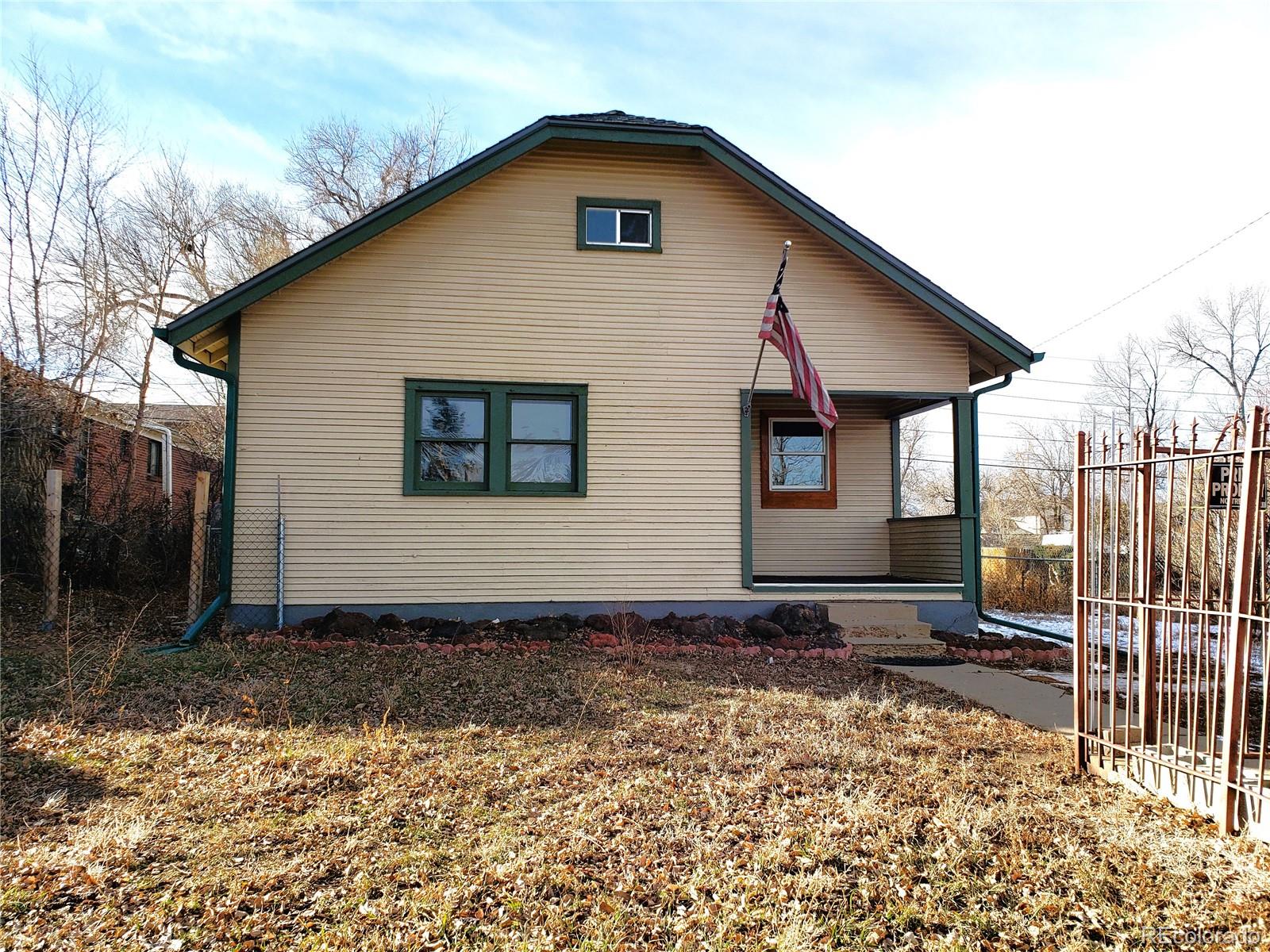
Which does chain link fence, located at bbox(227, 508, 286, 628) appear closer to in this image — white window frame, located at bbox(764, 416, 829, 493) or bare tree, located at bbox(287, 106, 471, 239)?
white window frame, located at bbox(764, 416, 829, 493)

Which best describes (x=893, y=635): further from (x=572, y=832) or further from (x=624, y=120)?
(x=624, y=120)

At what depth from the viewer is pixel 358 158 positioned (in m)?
26.5

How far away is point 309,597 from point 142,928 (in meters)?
6.45

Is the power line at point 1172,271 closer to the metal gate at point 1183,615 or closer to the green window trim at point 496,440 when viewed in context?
the green window trim at point 496,440

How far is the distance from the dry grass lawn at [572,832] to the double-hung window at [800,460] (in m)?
5.83

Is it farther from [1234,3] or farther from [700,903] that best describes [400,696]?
[1234,3]

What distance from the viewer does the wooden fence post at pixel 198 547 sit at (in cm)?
898

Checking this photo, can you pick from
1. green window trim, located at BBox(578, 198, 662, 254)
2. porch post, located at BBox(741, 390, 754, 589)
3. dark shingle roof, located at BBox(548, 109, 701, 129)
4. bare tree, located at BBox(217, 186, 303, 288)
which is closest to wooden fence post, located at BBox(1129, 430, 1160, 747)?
porch post, located at BBox(741, 390, 754, 589)

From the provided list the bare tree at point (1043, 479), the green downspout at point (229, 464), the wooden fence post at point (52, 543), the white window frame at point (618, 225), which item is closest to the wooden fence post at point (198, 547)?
the green downspout at point (229, 464)

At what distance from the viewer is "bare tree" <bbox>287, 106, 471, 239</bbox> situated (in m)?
26.2

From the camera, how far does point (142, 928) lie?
2.91 meters

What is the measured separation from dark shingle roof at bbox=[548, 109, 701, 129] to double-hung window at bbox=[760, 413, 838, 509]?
4.32m

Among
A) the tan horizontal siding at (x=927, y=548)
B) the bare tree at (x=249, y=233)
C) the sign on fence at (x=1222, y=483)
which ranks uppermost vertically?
the bare tree at (x=249, y=233)

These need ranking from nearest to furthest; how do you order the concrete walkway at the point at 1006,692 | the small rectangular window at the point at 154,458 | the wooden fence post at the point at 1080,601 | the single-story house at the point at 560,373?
the wooden fence post at the point at 1080,601
the concrete walkway at the point at 1006,692
the single-story house at the point at 560,373
the small rectangular window at the point at 154,458
